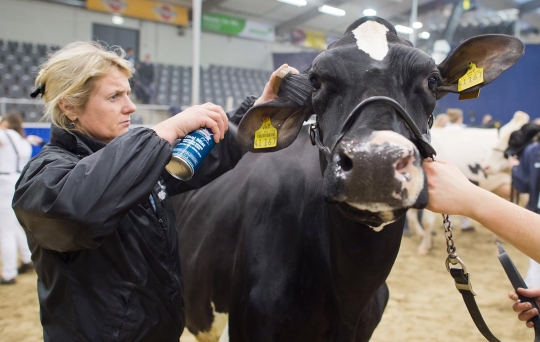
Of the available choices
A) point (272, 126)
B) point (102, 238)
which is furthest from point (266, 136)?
point (102, 238)

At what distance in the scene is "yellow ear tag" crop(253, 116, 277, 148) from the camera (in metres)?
2.00

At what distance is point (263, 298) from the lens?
6.19ft

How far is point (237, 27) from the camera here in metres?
21.7

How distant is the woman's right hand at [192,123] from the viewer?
152cm

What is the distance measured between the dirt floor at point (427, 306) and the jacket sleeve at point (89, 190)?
289 centimetres

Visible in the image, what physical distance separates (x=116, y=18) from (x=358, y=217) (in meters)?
19.6

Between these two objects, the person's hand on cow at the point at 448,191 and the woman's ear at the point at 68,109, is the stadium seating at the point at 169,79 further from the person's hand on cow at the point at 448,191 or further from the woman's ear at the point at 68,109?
the person's hand on cow at the point at 448,191

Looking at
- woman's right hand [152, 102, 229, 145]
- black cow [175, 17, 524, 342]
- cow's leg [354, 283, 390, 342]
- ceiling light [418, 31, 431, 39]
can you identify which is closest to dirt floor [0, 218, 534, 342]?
cow's leg [354, 283, 390, 342]

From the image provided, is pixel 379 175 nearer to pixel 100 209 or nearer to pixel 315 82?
pixel 315 82

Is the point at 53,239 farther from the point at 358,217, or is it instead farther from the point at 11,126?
the point at 11,126

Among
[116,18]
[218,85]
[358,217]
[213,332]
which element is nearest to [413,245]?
[213,332]

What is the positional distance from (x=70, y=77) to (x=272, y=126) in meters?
0.84

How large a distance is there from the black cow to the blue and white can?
0.35 metres

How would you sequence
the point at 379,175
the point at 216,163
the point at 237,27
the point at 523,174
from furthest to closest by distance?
the point at 237,27 → the point at 523,174 → the point at 216,163 → the point at 379,175
